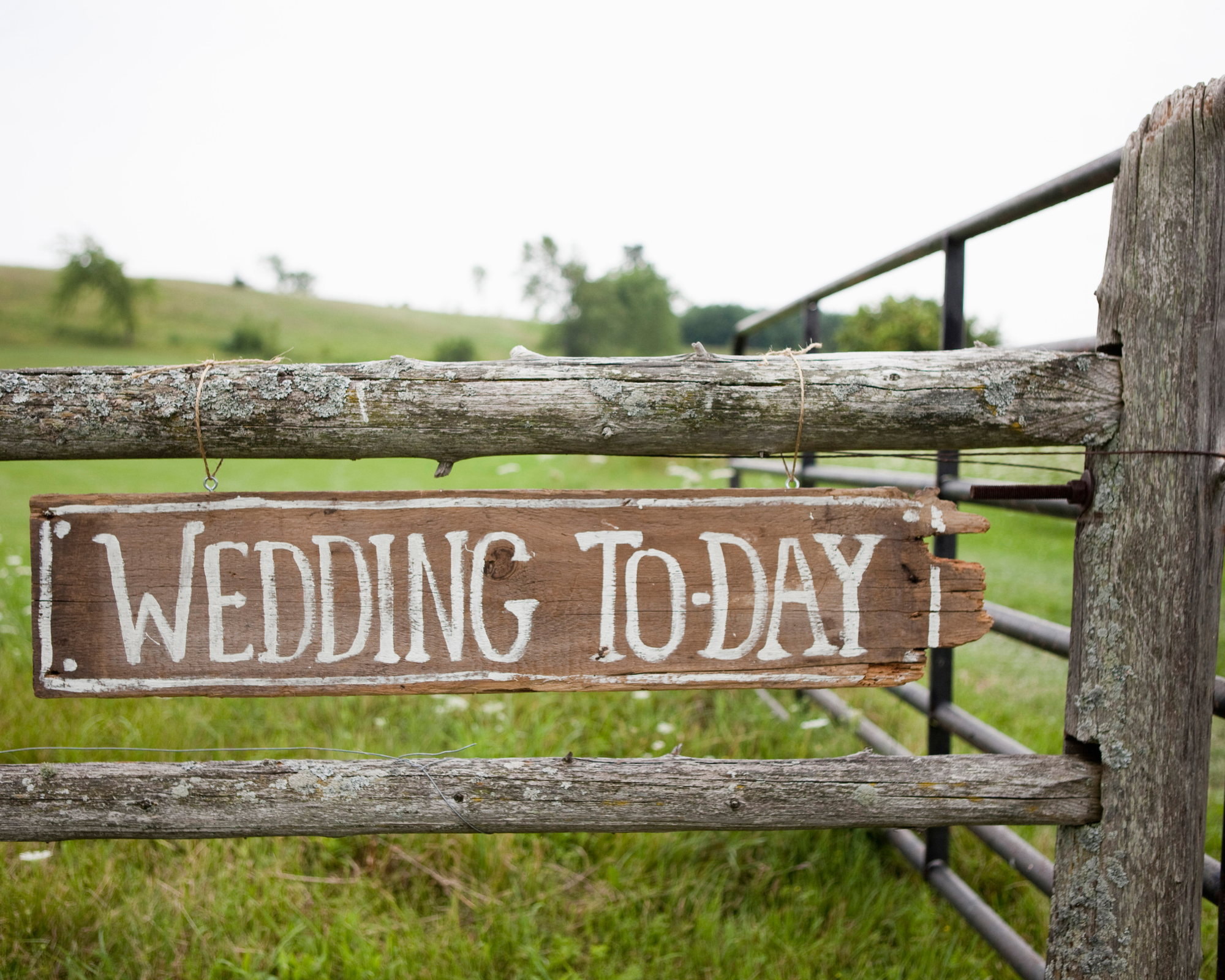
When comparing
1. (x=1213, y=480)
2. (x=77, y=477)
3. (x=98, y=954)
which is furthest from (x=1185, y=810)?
(x=77, y=477)

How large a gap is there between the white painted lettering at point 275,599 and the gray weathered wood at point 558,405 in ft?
0.48

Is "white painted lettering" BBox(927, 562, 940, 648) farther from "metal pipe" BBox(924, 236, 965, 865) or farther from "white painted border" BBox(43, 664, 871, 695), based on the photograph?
"metal pipe" BBox(924, 236, 965, 865)

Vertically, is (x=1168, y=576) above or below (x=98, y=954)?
above

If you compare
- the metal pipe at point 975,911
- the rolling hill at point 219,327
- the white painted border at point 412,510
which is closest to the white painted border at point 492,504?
the white painted border at point 412,510

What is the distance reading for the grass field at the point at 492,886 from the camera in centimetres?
169

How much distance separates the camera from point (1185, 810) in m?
Answer: 1.11

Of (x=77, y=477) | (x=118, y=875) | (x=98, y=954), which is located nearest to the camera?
(x=98, y=954)

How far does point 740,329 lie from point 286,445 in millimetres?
2797

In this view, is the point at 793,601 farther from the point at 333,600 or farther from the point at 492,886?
the point at 492,886

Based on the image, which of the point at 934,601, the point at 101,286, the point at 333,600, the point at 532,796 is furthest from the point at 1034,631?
the point at 101,286

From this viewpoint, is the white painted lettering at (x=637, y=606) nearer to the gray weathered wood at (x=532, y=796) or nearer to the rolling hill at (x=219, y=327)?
the gray weathered wood at (x=532, y=796)

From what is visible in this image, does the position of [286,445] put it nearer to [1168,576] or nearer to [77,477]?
[1168,576]

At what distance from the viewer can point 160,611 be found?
1075mm

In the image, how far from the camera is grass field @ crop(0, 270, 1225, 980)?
1688mm
